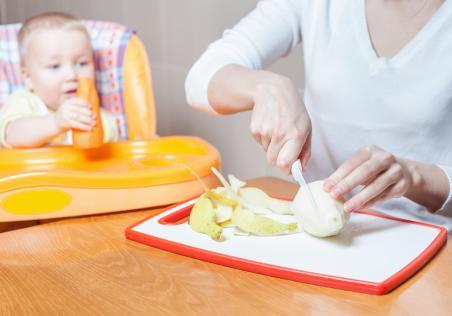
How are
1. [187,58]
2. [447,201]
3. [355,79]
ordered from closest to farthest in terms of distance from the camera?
[447,201], [355,79], [187,58]

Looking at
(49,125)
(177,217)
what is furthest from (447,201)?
(49,125)

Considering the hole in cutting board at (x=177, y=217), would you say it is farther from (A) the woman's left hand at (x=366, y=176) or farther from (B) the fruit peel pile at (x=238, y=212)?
(A) the woman's left hand at (x=366, y=176)

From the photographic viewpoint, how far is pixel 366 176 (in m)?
0.74

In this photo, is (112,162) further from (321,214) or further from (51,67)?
(321,214)

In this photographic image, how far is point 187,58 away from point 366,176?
109 centimetres

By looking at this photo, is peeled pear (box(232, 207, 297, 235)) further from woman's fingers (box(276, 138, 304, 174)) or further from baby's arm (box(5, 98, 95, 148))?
baby's arm (box(5, 98, 95, 148))

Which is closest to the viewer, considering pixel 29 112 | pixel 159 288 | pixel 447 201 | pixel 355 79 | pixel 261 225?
pixel 159 288

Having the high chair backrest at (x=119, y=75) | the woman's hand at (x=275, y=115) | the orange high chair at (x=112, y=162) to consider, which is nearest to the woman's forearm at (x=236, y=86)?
the woman's hand at (x=275, y=115)

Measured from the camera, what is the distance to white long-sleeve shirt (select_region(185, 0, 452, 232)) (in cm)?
92

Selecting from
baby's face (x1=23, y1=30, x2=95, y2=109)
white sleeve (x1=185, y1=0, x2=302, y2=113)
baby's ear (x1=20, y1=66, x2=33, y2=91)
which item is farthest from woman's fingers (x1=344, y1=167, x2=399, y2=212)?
baby's ear (x1=20, y1=66, x2=33, y2=91)

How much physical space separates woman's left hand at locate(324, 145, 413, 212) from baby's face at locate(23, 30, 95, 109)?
0.76 meters

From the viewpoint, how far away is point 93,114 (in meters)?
1.08

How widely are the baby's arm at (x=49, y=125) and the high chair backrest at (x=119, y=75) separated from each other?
23 cm

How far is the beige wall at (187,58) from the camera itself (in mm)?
1549
